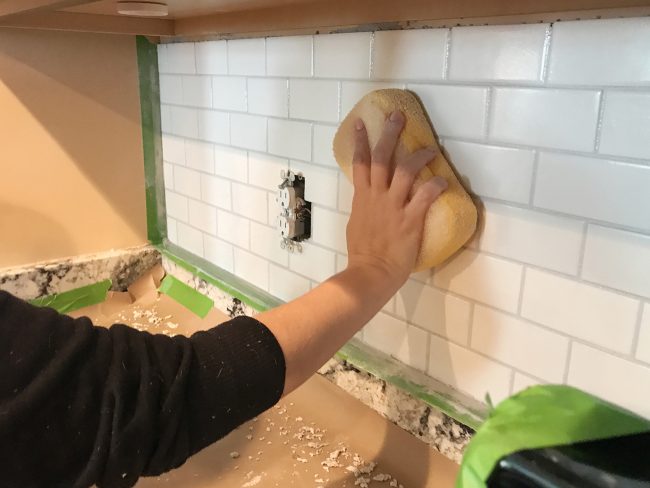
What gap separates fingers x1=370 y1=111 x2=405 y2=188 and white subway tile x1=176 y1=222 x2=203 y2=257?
0.67 meters

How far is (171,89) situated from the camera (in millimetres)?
1295

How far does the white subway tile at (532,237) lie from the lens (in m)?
0.64

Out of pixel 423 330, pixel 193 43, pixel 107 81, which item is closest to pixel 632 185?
pixel 423 330

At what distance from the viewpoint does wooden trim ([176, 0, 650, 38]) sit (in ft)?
1.89

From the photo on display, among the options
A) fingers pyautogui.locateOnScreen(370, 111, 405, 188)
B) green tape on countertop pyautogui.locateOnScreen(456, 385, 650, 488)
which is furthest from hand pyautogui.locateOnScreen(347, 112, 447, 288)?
green tape on countertop pyautogui.locateOnScreen(456, 385, 650, 488)

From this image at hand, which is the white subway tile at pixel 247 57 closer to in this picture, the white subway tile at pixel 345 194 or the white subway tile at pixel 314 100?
the white subway tile at pixel 314 100

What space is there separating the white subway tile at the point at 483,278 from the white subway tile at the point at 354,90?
0.82 ft

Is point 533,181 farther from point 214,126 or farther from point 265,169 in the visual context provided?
point 214,126

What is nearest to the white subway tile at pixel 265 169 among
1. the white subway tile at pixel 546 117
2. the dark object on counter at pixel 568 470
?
the white subway tile at pixel 546 117

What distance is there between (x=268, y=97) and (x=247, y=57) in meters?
0.10

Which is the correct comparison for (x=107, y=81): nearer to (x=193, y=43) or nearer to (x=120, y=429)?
(x=193, y=43)

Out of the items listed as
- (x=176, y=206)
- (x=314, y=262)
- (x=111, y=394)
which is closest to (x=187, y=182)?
(x=176, y=206)

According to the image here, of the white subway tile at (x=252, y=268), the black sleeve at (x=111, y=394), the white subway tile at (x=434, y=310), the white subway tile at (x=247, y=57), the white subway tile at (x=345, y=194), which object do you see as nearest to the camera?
the black sleeve at (x=111, y=394)

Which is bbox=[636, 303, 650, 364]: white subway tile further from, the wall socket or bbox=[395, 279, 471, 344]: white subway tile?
the wall socket
